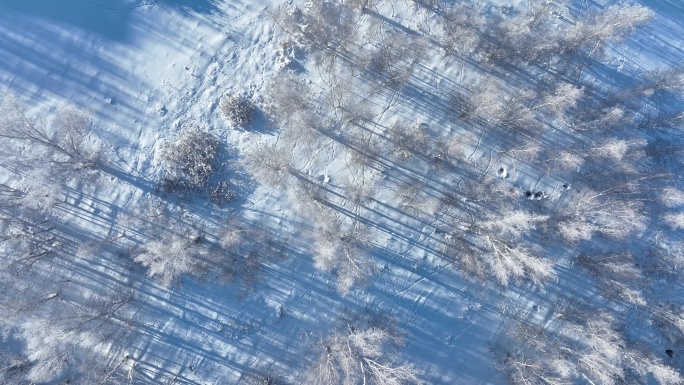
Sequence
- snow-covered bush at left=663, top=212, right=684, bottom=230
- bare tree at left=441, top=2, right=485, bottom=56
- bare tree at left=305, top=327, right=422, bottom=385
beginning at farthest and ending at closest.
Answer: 1. bare tree at left=441, top=2, right=485, bottom=56
2. snow-covered bush at left=663, top=212, right=684, bottom=230
3. bare tree at left=305, top=327, right=422, bottom=385

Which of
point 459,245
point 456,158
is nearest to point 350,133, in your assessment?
point 456,158

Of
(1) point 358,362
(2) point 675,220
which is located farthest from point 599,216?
(1) point 358,362

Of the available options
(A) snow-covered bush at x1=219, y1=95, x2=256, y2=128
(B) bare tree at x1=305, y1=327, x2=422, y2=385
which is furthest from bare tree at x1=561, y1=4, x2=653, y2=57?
(B) bare tree at x1=305, y1=327, x2=422, y2=385

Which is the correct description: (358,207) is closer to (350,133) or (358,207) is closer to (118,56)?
(350,133)

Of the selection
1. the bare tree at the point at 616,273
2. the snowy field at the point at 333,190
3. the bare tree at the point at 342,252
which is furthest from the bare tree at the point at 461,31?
the bare tree at the point at 616,273

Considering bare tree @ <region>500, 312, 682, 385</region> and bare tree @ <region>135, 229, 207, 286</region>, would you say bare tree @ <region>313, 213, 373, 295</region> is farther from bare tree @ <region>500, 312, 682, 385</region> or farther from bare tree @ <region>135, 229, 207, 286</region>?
bare tree @ <region>500, 312, 682, 385</region>

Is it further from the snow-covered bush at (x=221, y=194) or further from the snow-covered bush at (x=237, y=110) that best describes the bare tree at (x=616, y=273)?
the snow-covered bush at (x=237, y=110)
